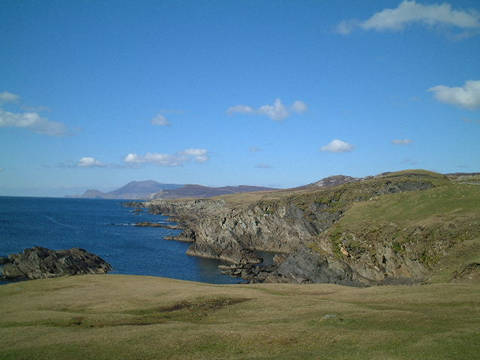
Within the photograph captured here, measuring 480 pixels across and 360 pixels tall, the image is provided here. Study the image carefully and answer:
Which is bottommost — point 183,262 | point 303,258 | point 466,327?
point 183,262

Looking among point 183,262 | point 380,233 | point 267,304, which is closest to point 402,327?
point 267,304

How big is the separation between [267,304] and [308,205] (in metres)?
96.5

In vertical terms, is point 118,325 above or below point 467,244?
below

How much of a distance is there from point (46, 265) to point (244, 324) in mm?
67344

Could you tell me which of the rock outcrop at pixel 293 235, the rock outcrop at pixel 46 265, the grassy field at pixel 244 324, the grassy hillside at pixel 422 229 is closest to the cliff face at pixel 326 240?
the rock outcrop at pixel 293 235

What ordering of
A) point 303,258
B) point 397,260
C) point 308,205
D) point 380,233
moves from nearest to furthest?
point 397,260 < point 380,233 < point 303,258 < point 308,205

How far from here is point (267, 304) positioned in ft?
105

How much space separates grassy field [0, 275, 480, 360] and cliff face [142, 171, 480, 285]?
2583 cm

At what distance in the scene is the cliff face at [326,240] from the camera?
6056 cm

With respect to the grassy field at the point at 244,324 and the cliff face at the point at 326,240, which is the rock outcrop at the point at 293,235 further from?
the grassy field at the point at 244,324

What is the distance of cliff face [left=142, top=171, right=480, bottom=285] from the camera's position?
199 ft

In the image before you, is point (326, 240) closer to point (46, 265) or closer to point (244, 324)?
point (244, 324)

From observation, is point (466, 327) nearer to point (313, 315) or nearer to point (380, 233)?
point (313, 315)

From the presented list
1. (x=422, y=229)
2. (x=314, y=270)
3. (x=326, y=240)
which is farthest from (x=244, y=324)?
(x=326, y=240)
